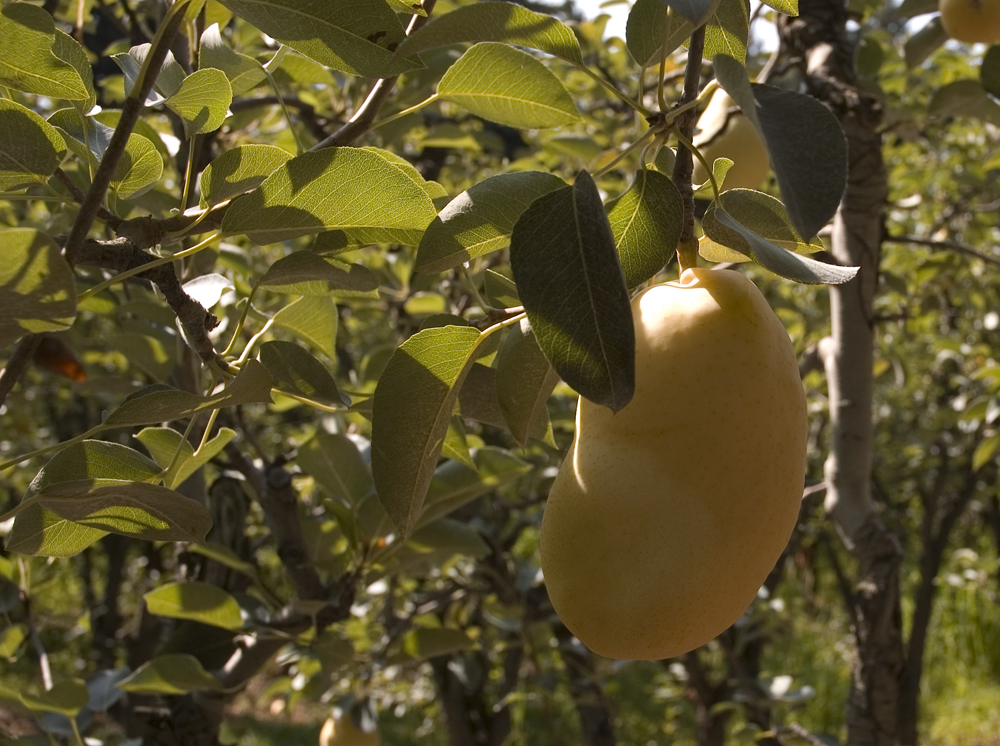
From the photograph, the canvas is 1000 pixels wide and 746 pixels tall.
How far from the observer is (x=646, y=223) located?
0.46 meters

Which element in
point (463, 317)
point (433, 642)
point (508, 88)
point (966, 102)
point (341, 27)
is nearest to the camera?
point (341, 27)

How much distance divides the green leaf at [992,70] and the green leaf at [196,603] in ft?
3.35

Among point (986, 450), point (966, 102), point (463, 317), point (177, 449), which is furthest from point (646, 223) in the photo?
point (986, 450)

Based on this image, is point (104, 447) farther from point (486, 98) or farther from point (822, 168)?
point (822, 168)

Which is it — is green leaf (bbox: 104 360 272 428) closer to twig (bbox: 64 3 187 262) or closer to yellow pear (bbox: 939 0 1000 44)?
twig (bbox: 64 3 187 262)

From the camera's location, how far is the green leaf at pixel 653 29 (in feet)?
1.59

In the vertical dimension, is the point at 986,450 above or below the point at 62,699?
below

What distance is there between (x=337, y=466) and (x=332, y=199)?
0.57 metres

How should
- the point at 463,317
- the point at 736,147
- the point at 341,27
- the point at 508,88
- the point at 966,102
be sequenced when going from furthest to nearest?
the point at 966,102 → the point at 736,147 → the point at 463,317 → the point at 508,88 → the point at 341,27

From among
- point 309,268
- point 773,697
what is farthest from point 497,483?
point 773,697

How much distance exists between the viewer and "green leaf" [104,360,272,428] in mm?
506

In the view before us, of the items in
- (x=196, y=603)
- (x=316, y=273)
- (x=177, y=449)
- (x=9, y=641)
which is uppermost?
(x=316, y=273)

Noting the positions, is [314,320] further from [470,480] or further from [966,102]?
[966,102]

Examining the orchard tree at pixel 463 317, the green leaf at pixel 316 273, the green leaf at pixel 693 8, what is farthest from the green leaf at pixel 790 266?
the green leaf at pixel 316 273
